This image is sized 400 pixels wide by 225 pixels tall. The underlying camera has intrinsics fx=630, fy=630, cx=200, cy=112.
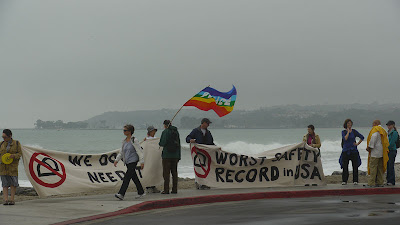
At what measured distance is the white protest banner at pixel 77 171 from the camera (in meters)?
13.8

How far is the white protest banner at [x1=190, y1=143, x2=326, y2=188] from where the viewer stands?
15625 mm

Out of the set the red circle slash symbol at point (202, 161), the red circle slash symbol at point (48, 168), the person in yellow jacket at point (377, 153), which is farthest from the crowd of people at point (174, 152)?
the red circle slash symbol at point (48, 168)

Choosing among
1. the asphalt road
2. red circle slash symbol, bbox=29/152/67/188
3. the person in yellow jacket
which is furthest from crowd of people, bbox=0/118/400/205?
the asphalt road

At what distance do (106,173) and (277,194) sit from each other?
397 centimetres

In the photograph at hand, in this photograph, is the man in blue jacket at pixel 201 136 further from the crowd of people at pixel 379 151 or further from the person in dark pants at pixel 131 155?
the crowd of people at pixel 379 151

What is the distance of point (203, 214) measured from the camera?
1102cm

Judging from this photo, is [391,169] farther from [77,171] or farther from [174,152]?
[77,171]

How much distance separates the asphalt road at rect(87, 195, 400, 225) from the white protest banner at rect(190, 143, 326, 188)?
2.33 meters

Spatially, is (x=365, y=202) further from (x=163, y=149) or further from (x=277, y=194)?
(x=163, y=149)

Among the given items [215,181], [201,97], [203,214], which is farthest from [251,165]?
[203,214]

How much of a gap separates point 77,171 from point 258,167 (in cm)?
464

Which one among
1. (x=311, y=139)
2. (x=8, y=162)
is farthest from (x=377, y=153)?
(x=8, y=162)

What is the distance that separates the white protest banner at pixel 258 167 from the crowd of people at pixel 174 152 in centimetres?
30

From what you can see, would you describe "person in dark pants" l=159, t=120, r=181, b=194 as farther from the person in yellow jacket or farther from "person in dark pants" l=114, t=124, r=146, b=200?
the person in yellow jacket
